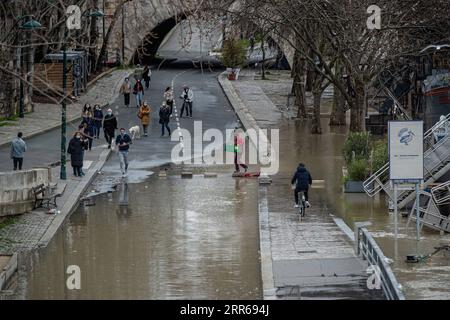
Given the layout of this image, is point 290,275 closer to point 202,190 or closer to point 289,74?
point 202,190

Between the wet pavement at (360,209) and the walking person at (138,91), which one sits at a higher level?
→ the walking person at (138,91)

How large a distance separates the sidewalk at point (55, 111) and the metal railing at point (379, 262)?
64.4 feet

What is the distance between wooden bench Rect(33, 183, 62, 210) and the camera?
3031 centimetres

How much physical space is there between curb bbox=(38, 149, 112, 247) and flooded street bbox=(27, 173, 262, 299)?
19cm

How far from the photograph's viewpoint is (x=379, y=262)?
65.9 feet

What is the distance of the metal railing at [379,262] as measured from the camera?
60.4ft

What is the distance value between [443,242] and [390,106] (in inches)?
971

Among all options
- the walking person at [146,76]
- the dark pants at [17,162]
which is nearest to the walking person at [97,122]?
the dark pants at [17,162]

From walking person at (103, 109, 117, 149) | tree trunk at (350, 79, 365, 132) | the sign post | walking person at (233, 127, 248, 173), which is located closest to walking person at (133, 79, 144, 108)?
walking person at (103, 109, 117, 149)

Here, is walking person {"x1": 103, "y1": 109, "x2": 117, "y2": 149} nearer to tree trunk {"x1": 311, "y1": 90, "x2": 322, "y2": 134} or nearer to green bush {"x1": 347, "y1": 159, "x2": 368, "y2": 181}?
tree trunk {"x1": 311, "y1": 90, "x2": 322, "y2": 134}

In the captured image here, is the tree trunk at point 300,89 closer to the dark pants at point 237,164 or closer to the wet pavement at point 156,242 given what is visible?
the wet pavement at point 156,242

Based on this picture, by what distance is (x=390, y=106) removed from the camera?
5003 centimetres

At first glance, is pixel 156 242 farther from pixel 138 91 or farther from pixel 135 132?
pixel 138 91

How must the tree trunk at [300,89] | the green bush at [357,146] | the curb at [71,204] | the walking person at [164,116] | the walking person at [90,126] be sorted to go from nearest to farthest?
the curb at [71,204] < the green bush at [357,146] < the walking person at [90,126] < the walking person at [164,116] < the tree trunk at [300,89]
